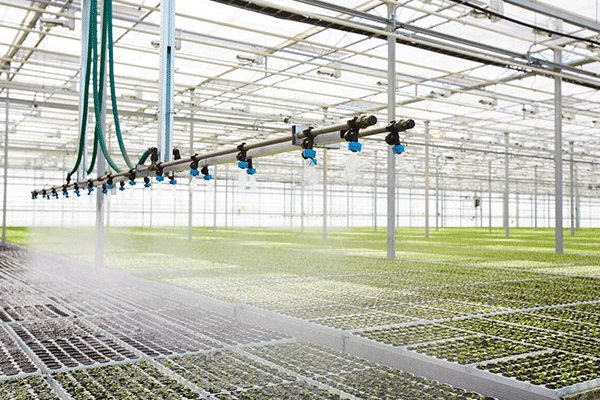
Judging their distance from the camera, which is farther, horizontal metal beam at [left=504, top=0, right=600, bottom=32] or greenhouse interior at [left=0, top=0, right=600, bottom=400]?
horizontal metal beam at [left=504, top=0, right=600, bottom=32]

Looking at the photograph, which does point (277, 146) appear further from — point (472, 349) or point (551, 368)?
point (551, 368)

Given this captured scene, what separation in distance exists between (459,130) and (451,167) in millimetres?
17513

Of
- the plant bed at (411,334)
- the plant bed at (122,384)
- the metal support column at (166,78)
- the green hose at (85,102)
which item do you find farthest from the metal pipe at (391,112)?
the plant bed at (122,384)

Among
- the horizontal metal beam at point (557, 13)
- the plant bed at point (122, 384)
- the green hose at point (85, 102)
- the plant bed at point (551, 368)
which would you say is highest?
the horizontal metal beam at point (557, 13)

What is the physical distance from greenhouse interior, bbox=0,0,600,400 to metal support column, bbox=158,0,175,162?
2 centimetres

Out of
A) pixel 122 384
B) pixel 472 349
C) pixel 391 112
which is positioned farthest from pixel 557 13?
pixel 122 384

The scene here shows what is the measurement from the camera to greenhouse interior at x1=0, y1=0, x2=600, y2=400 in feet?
12.8

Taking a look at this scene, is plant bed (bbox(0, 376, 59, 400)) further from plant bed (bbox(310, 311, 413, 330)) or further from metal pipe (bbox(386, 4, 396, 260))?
metal pipe (bbox(386, 4, 396, 260))

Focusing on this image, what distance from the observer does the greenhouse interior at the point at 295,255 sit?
3.90m

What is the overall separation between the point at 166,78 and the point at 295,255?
7.86 m

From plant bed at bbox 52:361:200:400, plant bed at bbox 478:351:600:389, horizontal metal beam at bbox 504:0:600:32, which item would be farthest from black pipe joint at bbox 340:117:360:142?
horizontal metal beam at bbox 504:0:600:32

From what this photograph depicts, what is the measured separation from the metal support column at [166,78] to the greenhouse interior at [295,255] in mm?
20

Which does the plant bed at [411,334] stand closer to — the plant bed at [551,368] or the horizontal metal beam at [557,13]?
the plant bed at [551,368]

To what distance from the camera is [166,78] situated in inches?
242
